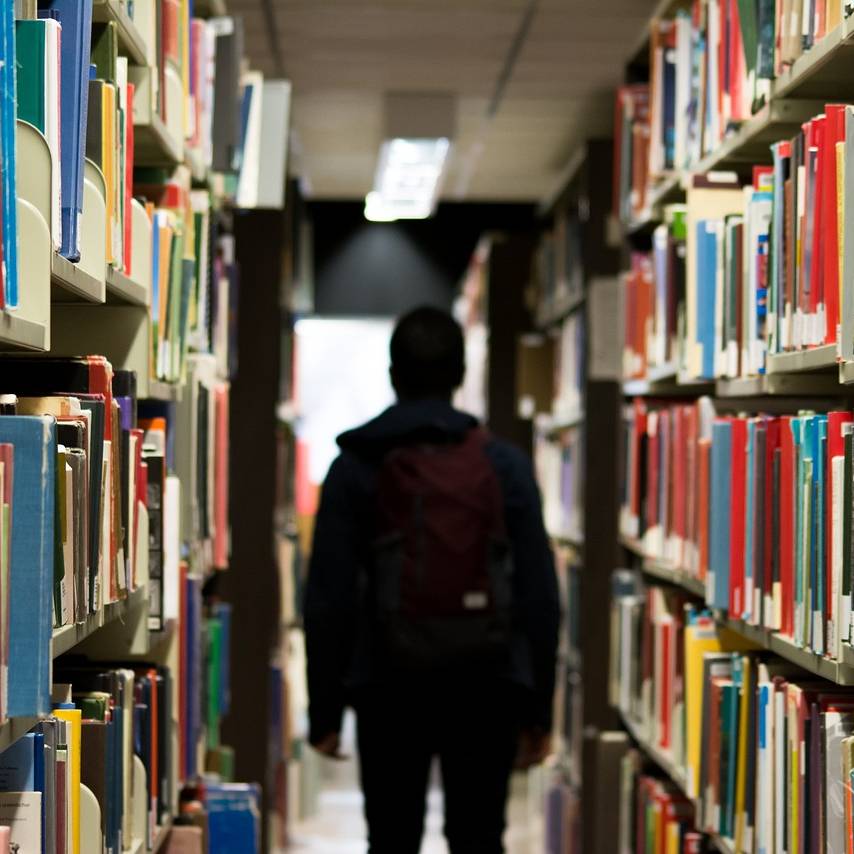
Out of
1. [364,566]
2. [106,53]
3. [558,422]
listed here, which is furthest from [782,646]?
[558,422]

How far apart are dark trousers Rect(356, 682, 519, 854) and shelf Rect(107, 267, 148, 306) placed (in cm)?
93

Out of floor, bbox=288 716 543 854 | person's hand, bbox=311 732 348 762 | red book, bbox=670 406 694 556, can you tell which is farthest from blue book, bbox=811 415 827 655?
floor, bbox=288 716 543 854

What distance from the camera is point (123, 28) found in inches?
74.0

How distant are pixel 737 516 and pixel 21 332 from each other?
1323 mm

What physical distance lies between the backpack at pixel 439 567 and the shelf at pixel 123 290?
0.69 m

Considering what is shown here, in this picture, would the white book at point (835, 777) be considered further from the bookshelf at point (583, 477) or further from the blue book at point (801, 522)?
the bookshelf at point (583, 477)

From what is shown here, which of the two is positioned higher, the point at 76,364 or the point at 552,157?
the point at 552,157

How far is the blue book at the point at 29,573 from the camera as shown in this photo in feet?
3.86

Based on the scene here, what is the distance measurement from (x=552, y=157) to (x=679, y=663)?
148 inches

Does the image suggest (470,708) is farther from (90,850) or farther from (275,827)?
(275,827)

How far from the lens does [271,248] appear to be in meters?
3.91

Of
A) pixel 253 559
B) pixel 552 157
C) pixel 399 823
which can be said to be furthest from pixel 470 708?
pixel 552 157

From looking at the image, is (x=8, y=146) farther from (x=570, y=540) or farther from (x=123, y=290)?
(x=570, y=540)

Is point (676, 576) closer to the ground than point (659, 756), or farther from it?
farther from it
